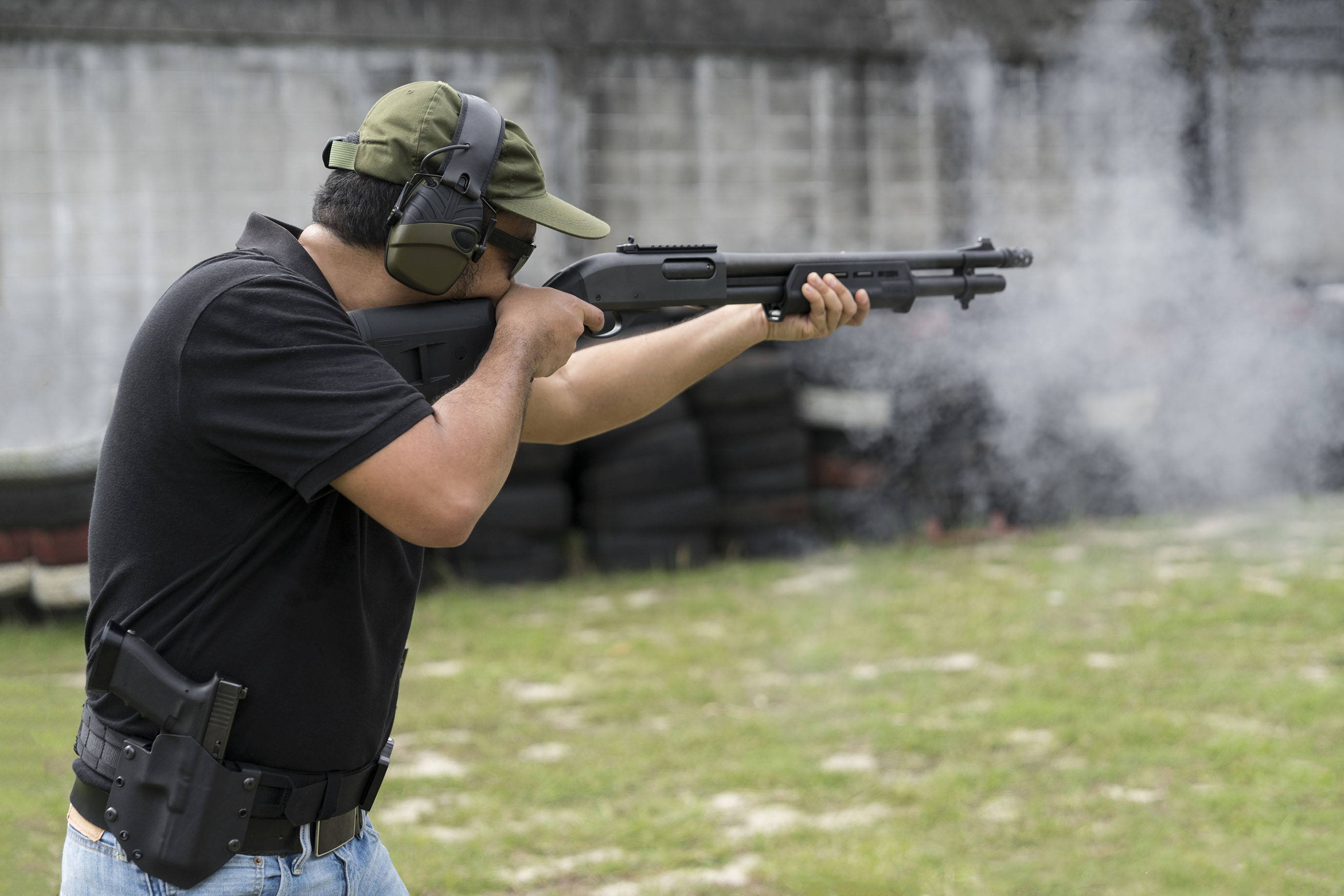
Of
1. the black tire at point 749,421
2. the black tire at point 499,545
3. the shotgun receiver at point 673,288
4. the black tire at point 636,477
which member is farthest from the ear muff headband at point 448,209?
the black tire at point 749,421

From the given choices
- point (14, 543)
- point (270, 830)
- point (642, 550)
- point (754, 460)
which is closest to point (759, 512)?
A: point (754, 460)

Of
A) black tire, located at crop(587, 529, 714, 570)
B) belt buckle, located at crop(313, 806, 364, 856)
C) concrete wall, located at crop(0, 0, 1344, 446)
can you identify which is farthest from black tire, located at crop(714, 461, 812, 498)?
belt buckle, located at crop(313, 806, 364, 856)

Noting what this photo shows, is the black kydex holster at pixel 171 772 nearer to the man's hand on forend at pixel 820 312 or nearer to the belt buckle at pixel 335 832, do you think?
the belt buckle at pixel 335 832

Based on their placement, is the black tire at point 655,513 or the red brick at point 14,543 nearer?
the red brick at point 14,543

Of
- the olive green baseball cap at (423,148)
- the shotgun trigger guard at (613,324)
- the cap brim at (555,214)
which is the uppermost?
the olive green baseball cap at (423,148)

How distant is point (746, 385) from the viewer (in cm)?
819

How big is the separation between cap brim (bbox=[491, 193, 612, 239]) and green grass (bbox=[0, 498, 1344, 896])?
2.36m

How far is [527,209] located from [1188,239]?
9362 mm

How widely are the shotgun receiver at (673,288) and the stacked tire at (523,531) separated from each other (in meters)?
4.38

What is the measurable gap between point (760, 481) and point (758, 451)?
0.65 ft

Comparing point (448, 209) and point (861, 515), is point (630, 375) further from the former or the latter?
point (861, 515)

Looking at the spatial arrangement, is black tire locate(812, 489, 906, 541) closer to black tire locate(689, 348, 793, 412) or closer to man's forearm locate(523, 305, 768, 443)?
black tire locate(689, 348, 793, 412)

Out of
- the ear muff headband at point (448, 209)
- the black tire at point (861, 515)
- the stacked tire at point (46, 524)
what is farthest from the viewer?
the black tire at point (861, 515)

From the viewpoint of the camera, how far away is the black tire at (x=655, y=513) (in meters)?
7.79
